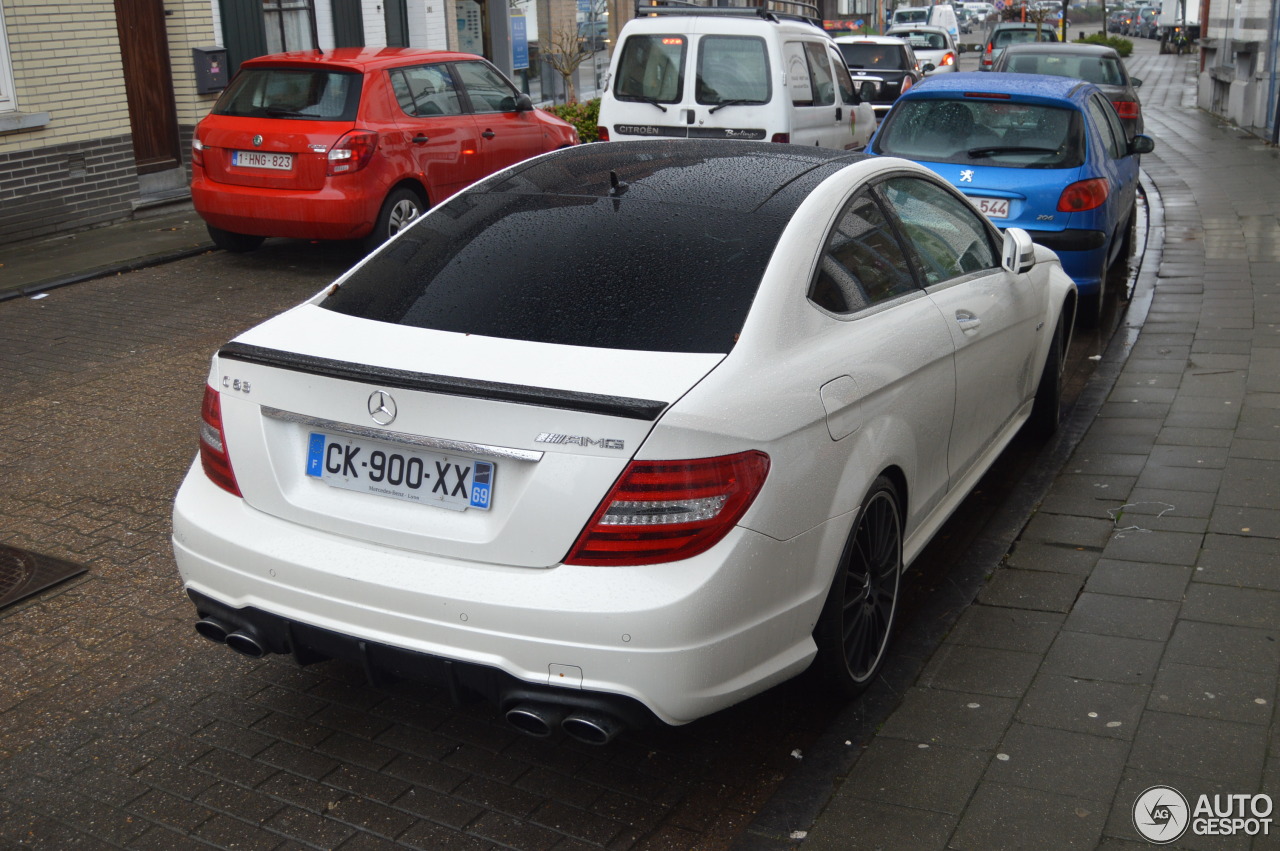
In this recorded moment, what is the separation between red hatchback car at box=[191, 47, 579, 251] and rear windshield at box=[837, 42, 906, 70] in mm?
13878

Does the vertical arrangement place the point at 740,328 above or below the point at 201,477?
above

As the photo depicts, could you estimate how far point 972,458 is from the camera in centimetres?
497

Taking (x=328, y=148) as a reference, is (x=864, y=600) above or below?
below

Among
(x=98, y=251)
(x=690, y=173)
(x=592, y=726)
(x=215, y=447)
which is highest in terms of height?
(x=690, y=173)

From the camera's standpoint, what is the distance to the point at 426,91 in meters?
11.1

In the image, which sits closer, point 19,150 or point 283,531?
point 283,531

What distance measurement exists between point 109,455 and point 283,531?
3226 millimetres

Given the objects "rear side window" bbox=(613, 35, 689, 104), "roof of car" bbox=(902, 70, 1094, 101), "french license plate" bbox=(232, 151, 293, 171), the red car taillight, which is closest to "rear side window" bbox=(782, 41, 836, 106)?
"rear side window" bbox=(613, 35, 689, 104)

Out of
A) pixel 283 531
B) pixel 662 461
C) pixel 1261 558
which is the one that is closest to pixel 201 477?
pixel 283 531

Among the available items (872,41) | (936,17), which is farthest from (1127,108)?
(936,17)

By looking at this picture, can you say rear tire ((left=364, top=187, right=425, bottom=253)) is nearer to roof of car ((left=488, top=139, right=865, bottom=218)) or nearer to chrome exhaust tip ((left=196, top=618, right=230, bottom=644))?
roof of car ((left=488, top=139, right=865, bottom=218))

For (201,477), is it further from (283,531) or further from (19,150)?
(19,150)

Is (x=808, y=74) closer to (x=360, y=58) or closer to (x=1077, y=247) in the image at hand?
(x=360, y=58)

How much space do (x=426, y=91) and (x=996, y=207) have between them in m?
5.13
